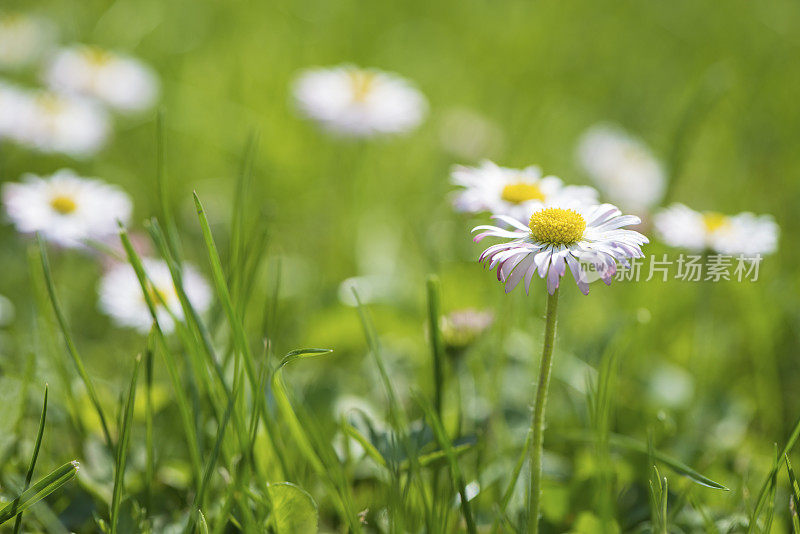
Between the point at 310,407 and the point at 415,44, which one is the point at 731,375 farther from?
the point at 415,44

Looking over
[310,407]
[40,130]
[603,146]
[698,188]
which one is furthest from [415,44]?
[310,407]

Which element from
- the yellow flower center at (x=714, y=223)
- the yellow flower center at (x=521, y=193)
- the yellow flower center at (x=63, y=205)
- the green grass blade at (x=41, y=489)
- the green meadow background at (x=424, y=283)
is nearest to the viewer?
the green grass blade at (x=41, y=489)

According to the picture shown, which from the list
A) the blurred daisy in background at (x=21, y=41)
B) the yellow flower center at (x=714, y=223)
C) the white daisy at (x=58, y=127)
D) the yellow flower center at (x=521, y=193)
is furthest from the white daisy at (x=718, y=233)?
the blurred daisy in background at (x=21, y=41)

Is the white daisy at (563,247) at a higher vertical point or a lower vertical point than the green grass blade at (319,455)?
higher

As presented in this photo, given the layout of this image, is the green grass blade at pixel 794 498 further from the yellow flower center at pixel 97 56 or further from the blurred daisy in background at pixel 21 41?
the blurred daisy in background at pixel 21 41

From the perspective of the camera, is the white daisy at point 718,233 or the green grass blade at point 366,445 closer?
the green grass blade at point 366,445

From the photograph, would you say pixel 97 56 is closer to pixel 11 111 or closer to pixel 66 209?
pixel 11 111

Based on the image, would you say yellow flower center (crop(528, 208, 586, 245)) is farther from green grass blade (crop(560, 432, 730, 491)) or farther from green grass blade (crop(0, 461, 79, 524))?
green grass blade (crop(0, 461, 79, 524))
